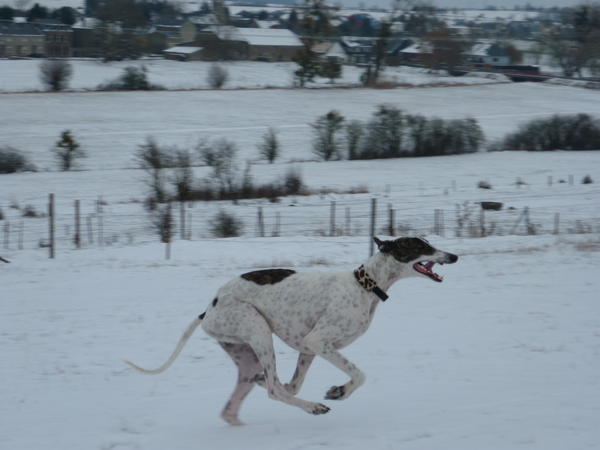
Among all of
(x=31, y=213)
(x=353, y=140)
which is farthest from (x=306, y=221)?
(x=353, y=140)

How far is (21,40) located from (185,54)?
19080 millimetres

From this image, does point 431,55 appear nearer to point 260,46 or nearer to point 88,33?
point 260,46

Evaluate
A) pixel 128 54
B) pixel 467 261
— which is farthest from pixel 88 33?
pixel 467 261

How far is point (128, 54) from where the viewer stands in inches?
3162

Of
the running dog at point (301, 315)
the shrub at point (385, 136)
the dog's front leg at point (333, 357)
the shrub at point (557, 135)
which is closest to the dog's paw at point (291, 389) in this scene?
the running dog at point (301, 315)

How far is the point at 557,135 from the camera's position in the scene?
154 ft

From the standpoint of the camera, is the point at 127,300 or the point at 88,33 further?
the point at 88,33

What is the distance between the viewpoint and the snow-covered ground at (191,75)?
6544 centimetres

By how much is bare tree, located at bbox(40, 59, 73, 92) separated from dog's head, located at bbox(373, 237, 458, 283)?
58494 mm

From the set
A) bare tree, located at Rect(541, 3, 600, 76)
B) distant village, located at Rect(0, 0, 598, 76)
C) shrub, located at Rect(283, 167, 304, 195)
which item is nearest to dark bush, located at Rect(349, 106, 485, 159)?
shrub, located at Rect(283, 167, 304, 195)

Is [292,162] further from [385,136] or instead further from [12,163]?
[12,163]

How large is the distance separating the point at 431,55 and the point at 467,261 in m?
69.1

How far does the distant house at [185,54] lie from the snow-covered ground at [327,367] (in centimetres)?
7208

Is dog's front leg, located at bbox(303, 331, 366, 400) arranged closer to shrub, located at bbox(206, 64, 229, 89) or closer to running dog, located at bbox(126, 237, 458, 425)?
running dog, located at bbox(126, 237, 458, 425)
